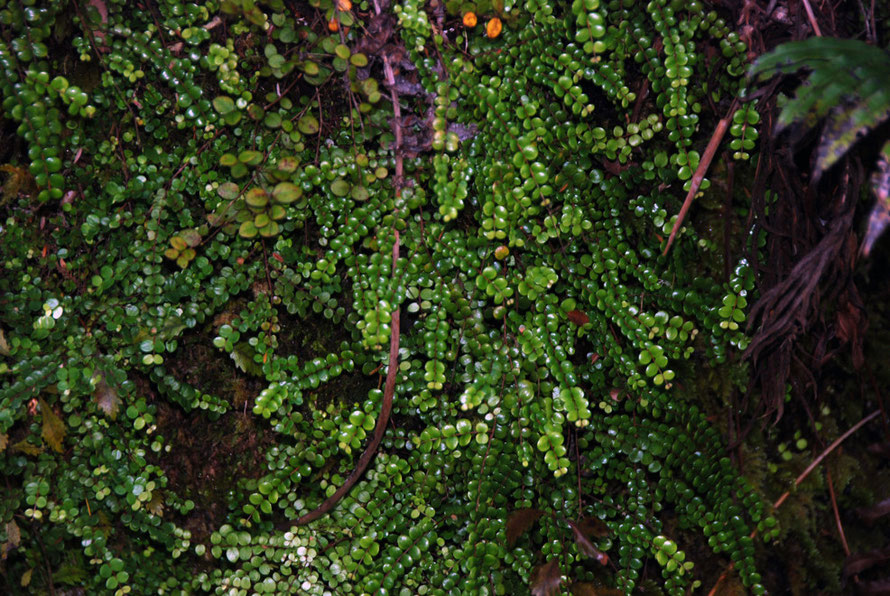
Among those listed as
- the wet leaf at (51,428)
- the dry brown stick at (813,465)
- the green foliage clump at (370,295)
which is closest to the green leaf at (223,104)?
the green foliage clump at (370,295)

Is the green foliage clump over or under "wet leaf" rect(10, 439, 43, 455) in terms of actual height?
over

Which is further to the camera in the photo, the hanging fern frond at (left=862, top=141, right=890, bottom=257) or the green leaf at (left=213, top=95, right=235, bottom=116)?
the green leaf at (left=213, top=95, right=235, bottom=116)

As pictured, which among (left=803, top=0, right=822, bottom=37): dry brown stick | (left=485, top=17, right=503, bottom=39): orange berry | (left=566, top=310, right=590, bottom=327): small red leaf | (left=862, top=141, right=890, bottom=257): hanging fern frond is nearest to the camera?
(left=862, top=141, right=890, bottom=257): hanging fern frond

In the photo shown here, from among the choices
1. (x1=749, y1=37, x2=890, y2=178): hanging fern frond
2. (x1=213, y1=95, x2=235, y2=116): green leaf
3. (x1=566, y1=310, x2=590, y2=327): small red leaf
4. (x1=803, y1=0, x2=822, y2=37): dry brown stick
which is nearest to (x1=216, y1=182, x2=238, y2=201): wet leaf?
(x1=213, y1=95, x2=235, y2=116): green leaf

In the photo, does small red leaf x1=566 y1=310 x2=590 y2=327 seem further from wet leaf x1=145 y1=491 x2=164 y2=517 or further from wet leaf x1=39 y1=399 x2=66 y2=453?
wet leaf x1=39 y1=399 x2=66 y2=453

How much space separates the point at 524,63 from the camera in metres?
1.94

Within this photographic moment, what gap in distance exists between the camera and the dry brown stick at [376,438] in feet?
6.55

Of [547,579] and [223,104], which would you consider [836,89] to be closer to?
[547,579]

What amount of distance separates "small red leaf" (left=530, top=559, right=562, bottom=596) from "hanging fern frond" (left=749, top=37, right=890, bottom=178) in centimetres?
138

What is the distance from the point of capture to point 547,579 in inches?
75.8

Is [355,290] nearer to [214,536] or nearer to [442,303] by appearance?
[442,303]

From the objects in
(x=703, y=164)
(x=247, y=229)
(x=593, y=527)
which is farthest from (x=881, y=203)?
(x=247, y=229)

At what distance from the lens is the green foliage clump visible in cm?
189

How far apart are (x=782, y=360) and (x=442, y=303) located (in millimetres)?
1141
